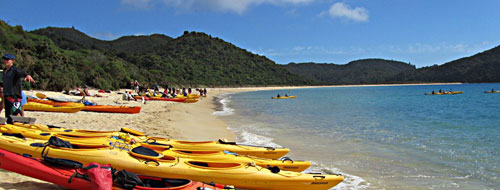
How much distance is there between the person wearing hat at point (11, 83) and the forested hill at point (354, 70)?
5624 inches

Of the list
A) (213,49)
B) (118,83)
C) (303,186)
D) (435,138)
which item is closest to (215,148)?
(303,186)

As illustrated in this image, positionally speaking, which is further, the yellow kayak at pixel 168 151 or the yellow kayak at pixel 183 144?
the yellow kayak at pixel 183 144

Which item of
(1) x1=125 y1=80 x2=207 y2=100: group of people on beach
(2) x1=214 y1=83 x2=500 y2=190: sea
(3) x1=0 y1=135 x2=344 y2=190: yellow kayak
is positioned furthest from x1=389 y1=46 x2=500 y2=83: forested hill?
(3) x1=0 y1=135 x2=344 y2=190: yellow kayak

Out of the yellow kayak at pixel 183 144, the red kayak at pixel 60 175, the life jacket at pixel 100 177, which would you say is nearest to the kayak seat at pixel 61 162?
the red kayak at pixel 60 175

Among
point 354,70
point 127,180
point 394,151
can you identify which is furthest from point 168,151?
point 354,70

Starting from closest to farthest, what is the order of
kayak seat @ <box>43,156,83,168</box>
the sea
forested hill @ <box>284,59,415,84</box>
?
kayak seat @ <box>43,156,83,168</box> < the sea < forested hill @ <box>284,59,415,84</box>

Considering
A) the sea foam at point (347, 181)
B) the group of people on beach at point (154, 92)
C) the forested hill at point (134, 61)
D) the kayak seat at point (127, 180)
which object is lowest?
the sea foam at point (347, 181)

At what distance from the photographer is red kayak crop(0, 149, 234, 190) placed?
378cm

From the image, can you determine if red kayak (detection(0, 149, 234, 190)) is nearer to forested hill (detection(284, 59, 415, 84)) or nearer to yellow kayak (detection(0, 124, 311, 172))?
yellow kayak (detection(0, 124, 311, 172))

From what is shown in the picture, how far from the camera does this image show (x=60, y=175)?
3.87m

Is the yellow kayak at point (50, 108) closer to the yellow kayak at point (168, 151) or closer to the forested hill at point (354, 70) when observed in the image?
the yellow kayak at point (168, 151)

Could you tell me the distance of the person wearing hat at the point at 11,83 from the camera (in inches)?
210

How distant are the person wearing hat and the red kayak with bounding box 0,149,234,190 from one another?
1.73m

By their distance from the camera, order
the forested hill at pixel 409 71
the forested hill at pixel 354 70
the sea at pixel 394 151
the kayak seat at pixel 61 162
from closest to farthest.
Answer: the kayak seat at pixel 61 162 → the sea at pixel 394 151 → the forested hill at pixel 409 71 → the forested hill at pixel 354 70
